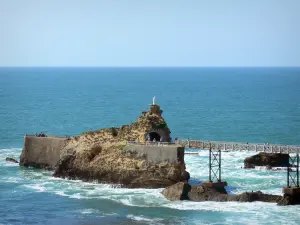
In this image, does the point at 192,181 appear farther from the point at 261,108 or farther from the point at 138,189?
the point at 261,108

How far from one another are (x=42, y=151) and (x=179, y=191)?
865 inches

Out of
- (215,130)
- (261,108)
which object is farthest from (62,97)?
(215,130)

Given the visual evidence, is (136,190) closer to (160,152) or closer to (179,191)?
(160,152)

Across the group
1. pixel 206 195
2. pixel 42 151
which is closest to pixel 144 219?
pixel 206 195

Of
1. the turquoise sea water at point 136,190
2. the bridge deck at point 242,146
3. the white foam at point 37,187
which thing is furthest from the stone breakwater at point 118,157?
the white foam at point 37,187

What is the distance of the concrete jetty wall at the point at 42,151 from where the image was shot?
85575 millimetres

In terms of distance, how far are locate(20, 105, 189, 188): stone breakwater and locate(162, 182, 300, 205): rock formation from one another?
3.85 m

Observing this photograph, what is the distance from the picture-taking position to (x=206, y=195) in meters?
69.6

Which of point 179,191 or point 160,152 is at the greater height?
point 160,152

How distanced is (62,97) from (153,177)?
120 m

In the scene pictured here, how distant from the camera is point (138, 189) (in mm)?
74625

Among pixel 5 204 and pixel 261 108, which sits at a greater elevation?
pixel 261 108

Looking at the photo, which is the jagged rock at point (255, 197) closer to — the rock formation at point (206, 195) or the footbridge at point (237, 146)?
the rock formation at point (206, 195)

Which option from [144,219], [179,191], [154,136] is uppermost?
[154,136]
